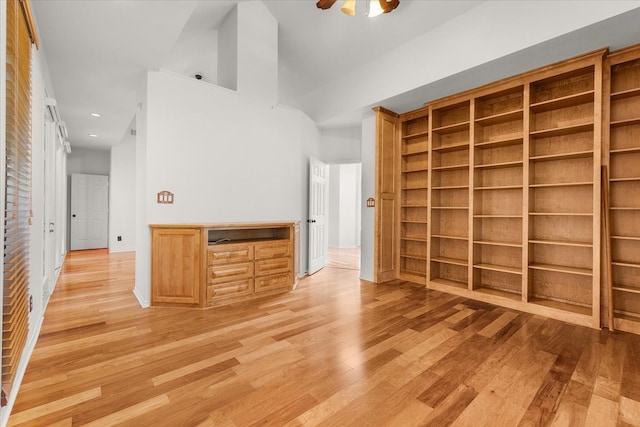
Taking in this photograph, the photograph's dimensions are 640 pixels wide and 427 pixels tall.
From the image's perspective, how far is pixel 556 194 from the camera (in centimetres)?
346

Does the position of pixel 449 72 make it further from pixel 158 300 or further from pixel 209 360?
pixel 158 300

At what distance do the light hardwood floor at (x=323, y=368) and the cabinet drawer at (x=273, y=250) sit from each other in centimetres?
69

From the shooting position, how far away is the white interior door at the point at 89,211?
8031mm

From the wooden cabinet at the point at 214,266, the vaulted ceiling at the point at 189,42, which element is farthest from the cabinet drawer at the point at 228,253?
the vaulted ceiling at the point at 189,42

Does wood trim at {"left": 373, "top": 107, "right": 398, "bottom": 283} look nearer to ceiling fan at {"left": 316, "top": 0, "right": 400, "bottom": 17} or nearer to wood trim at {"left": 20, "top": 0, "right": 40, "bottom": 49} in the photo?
ceiling fan at {"left": 316, "top": 0, "right": 400, "bottom": 17}

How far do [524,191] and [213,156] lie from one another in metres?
3.75

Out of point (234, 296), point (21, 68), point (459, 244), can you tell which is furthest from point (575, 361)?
point (21, 68)

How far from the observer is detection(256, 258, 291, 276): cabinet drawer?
153 inches

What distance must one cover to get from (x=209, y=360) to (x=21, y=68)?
239cm

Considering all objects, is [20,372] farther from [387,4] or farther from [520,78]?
[520,78]

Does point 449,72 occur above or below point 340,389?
above

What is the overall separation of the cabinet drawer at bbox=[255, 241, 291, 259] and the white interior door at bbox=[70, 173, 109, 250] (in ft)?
22.8

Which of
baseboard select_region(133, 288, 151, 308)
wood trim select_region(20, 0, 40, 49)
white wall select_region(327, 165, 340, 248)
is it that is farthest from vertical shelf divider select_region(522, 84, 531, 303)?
white wall select_region(327, 165, 340, 248)

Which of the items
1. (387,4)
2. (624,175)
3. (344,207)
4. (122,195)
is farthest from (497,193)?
(122,195)
